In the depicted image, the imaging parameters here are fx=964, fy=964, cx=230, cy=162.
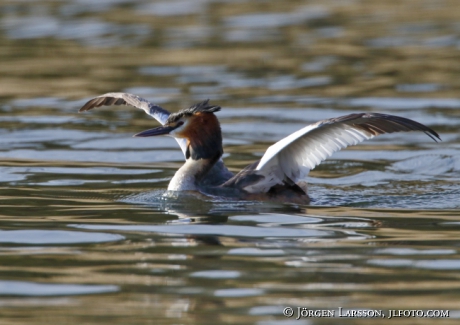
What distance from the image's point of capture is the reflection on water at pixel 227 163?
6258mm

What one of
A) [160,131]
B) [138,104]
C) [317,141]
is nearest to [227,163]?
[138,104]

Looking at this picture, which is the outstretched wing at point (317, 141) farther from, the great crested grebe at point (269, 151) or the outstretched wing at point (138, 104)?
the outstretched wing at point (138, 104)

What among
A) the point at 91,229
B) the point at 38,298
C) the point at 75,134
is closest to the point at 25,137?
the point at 75,134

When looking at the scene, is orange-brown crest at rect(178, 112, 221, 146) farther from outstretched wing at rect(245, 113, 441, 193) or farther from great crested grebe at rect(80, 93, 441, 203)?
outstretched wing at rect(245, 113, 441, 193)

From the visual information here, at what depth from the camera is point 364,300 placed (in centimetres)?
596

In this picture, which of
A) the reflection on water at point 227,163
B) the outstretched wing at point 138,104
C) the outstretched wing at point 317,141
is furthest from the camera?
the outstretched wing at point 138,104

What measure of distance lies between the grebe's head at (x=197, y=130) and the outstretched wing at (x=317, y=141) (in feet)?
2.94

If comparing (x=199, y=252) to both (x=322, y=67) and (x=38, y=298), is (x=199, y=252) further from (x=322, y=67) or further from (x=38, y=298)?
(x=322, y=67)

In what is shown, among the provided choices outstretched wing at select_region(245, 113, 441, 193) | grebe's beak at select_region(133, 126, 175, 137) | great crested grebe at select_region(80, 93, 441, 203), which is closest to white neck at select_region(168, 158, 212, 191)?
great crested grebe at select_region(80, 93, 441, 203)

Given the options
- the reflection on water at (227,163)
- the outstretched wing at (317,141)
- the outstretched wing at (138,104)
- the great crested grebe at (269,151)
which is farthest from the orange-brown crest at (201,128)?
the outstretched wing at (317,141)

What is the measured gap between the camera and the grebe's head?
393 inches

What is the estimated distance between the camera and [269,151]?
8.80 meters

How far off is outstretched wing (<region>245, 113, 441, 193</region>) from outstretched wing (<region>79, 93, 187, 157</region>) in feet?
5.05

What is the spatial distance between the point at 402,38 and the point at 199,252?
1537cm
